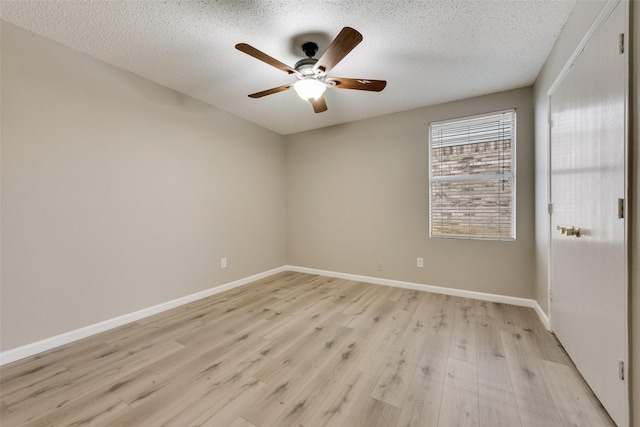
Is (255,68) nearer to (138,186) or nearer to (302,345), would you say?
(138,186)

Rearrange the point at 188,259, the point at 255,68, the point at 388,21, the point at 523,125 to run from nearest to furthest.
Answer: the point at 388,21 < the point at 255,68 < the point at 523,125 < the point at 188,259

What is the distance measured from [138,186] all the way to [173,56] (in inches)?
52.1

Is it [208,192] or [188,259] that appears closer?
[188,259]

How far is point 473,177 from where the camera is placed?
3.12 m

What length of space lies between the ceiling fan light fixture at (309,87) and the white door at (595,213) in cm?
170

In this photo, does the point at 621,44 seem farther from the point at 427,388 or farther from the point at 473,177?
the point at 427,388

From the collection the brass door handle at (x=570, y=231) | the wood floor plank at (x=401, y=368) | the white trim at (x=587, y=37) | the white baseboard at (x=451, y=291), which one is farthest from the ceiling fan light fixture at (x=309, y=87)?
the white baseboard at (x=451, y=291)

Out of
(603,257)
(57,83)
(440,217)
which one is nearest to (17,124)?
(57,83)

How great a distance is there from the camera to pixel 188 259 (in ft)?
10.1

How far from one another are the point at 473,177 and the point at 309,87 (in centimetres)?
232

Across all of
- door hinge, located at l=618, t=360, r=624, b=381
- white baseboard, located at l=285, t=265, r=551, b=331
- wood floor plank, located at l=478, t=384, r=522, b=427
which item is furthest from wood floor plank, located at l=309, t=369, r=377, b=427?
white baseboard, located at l=285, t=265, r=551, b=331

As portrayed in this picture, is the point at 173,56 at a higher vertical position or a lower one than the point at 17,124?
higher

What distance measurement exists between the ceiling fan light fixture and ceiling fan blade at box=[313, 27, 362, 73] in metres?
0.12

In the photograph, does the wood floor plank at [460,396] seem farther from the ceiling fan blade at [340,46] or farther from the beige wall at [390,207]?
the ceiling fan blade at [340,46]
